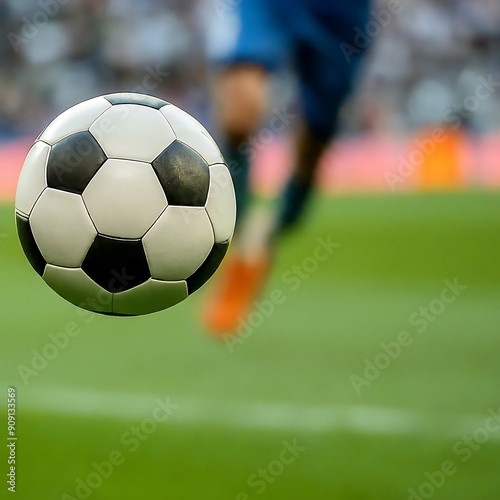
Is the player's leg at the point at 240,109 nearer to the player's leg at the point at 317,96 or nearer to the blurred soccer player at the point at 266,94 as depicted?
the blurred soccer player at the point at 266,94

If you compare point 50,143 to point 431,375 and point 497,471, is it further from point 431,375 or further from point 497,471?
point 431,375

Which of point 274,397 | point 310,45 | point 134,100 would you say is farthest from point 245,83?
point 134,100

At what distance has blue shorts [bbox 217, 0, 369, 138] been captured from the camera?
4.38 metres

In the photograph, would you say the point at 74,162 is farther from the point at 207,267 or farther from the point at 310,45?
the point at 310,45

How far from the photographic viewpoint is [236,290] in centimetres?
497

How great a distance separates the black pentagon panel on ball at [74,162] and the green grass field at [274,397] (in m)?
0.92

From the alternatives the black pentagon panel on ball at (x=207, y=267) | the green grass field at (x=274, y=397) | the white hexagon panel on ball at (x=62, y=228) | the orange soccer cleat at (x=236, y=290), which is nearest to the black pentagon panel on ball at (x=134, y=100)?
the white hexagon panel on ball at (x=62, y=228)

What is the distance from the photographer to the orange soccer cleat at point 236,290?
496 cm

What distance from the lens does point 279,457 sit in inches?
117

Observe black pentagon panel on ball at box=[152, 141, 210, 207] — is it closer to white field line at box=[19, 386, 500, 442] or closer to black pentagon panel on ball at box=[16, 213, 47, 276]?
black pentagon panel on ball at box=[16, 213, 47, 276]

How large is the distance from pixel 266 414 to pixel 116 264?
1.41 meters

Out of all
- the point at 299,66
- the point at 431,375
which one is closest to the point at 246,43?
the point at 299,66

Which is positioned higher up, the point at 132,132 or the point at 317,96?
the point at 132,132

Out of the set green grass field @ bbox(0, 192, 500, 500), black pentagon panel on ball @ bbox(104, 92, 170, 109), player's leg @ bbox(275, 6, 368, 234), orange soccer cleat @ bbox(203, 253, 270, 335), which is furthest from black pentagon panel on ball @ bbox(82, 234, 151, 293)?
player's leg @ bbox(275, 6, 368, 234)
